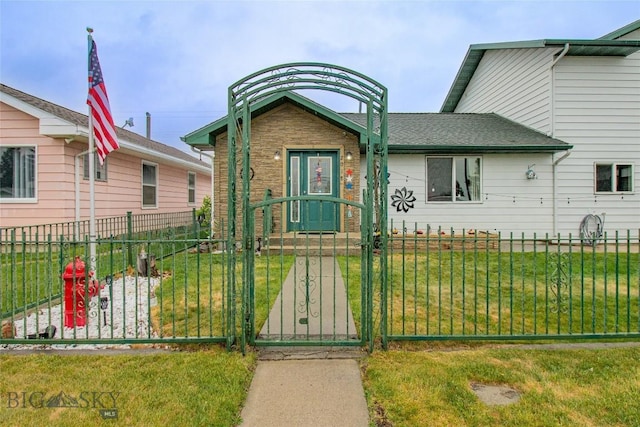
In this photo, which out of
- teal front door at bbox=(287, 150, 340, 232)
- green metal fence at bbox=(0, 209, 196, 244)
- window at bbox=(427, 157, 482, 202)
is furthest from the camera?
window at bbox=(427, 157, 482, 202)

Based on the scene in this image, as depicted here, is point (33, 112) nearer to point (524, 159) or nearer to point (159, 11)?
point (159, 11)

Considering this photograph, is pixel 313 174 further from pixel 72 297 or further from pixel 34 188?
pixel 34 188

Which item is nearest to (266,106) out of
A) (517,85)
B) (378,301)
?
(378,301)

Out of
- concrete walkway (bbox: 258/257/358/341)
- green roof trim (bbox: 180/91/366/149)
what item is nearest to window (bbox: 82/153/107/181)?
green roof trim (bbox: 180/91/366/149)

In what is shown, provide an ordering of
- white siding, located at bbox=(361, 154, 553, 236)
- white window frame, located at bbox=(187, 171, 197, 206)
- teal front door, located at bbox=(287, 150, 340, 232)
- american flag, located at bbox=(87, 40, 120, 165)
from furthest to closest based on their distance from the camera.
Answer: white window frame, located at bbox=(187, 171, 197, 206)
white siding, located at bbox=(361, 154, 553, 236)
teal front door, located at bbox=(287, 150, 340, 232)
american flag, located at bbox=(87, 40, 120, 165)

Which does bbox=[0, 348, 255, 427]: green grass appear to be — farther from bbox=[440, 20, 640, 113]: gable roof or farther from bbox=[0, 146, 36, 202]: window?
bbox=[440, 20, 640, 113]: gable roof

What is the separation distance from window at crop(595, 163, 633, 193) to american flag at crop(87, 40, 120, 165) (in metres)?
12.8

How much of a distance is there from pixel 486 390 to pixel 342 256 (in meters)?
6.05

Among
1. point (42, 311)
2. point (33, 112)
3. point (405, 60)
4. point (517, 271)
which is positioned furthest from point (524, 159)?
point (405, 60)

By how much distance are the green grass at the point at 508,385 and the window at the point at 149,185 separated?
1175cm

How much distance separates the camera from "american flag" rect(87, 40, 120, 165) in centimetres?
508

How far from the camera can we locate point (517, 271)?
21.9 ft

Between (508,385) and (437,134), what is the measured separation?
30.2ft

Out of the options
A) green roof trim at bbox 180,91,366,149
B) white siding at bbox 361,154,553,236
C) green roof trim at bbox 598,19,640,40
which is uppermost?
green roof trim at bbox 598,19,640,40
